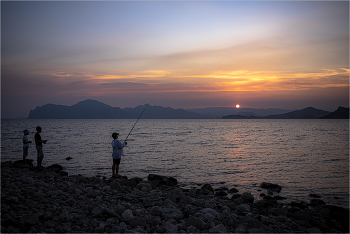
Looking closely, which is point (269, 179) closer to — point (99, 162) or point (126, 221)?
point (126, 221)

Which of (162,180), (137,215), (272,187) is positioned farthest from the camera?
(162,180)

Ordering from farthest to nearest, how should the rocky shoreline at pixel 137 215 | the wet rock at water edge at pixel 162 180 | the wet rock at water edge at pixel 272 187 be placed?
the wet rock at water edge at pixel 162 180 < the wet rock at water edge at pixel 272 187 < the rocky shoreline at pixel 137 215

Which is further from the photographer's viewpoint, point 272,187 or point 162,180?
point 162,180

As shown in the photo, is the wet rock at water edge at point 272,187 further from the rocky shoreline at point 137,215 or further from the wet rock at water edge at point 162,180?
the wet rock at water edge at point 162,180

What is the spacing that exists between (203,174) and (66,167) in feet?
32.9

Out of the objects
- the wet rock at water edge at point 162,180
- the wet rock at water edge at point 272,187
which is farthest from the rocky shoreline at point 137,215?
the wet rock at water edge at point 162,180

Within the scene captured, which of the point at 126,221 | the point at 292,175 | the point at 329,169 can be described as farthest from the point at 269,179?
the point at 126,221

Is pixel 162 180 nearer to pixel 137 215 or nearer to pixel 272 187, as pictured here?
pixel 272 187

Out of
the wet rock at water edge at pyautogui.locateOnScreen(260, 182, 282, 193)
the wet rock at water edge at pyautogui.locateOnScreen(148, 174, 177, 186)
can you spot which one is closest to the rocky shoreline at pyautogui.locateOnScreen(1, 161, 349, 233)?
the wet rock at water edge at pyautogui.locateOnScreen(260, 182, 282, 193)

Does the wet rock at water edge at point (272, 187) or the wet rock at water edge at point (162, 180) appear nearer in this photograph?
Result: the wet rock at water edge at point (272, 187)

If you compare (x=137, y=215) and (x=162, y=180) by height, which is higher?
(x=137, y=215)

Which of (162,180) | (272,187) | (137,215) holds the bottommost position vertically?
(272,187)

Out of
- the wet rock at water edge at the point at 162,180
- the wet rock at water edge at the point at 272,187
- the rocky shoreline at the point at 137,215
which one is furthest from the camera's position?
the wet rock at water edge at the point at 162,180

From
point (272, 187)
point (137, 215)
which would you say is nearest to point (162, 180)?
point (272, 187)
